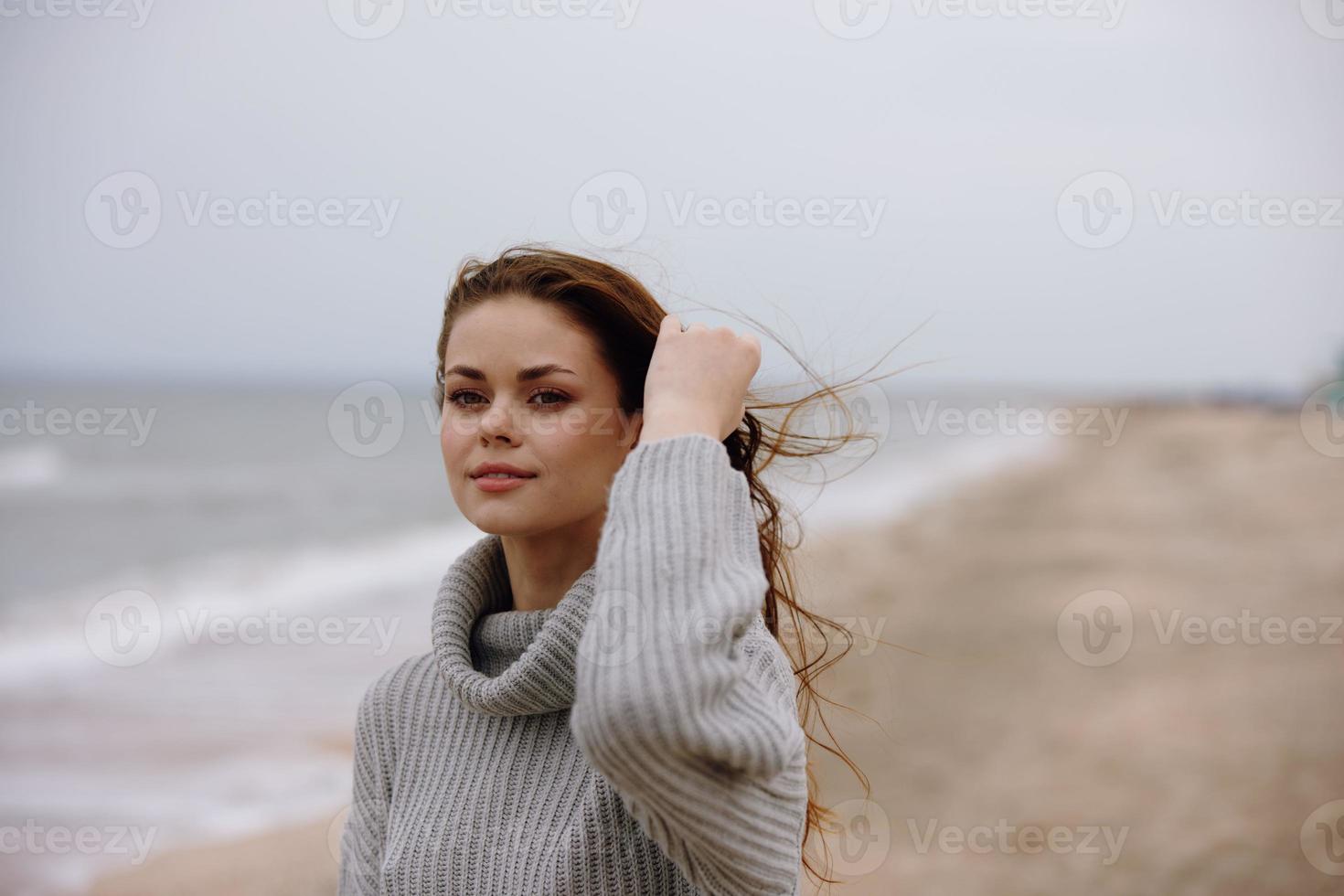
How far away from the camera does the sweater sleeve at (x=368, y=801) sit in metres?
1.59

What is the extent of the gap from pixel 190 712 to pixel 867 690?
14.7 ft

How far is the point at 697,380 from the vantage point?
1371 mm

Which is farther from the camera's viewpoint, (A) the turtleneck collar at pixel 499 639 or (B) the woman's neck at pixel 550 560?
(B) the woman's neck at pixel 550 560

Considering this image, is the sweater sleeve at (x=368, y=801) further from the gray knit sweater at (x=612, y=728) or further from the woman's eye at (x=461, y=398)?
the woman's eye at (x=461, y=398)

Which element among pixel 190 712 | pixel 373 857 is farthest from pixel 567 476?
pixel 190 712

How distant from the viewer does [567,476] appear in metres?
1.50

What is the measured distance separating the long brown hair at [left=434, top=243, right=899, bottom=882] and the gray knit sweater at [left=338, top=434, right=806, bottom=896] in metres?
0.32

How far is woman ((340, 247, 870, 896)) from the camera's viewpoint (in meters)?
1.14

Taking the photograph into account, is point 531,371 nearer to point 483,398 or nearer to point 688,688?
point 483,398

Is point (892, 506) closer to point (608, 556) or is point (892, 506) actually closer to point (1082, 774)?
point (1082, 774)
